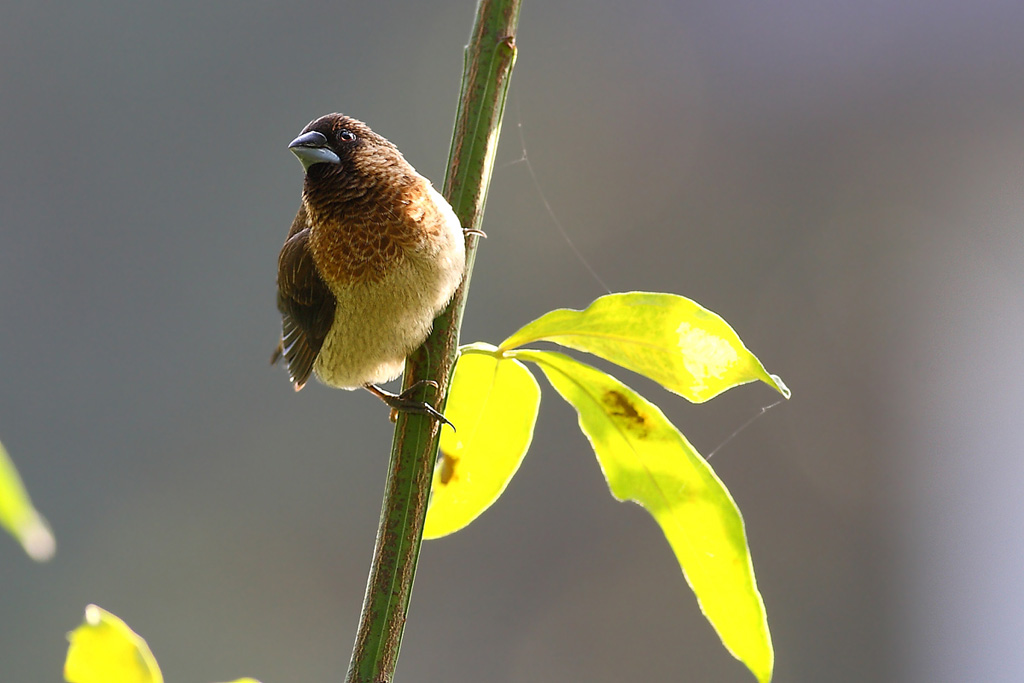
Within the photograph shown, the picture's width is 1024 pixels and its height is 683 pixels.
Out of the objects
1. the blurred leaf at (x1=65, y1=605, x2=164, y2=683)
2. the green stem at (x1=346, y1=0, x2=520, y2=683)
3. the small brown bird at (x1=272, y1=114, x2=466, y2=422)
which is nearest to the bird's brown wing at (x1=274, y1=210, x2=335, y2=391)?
the small brown bird at (x1=272, y1=114, x2=466, y2=422)

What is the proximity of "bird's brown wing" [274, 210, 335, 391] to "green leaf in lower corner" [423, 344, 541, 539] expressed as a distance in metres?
0.35

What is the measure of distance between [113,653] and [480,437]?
256 millimetres

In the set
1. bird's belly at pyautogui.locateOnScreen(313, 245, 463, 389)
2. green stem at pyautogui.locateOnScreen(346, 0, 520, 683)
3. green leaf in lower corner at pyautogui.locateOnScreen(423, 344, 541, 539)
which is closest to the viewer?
green stem at pyautogui.locateOnScreen(346, 0, 520, 683)

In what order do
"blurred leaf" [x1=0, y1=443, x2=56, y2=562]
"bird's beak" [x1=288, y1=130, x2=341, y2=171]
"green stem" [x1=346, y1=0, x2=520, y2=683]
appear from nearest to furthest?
1. "blurred leaf" [x1=0, y1=443, x2=56, y2=562]
2. "green stem" [x1=346, y1=0, x2=520, y2=683]
3. "bird's beak" [x1=288, y1=130, x2=341, y2=171]

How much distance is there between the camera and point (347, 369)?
81 cm

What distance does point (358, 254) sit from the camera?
2.55ft

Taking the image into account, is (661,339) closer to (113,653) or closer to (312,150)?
(113,653)

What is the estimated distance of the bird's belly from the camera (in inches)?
24.2

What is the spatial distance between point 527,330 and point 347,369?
0.36m

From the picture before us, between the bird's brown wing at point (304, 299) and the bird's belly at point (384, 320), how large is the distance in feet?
0.05

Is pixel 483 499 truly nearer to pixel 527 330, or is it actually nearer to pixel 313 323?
pixel 527 330

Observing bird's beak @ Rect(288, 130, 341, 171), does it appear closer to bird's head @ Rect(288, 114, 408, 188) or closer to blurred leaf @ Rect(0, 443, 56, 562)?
bird's head @ Rect(288, 114, 408, 188)

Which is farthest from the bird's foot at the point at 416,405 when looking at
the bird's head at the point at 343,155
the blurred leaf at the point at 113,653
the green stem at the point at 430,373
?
the bird's head at the point at 343,155

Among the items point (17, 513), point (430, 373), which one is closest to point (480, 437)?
point (430, 373)
